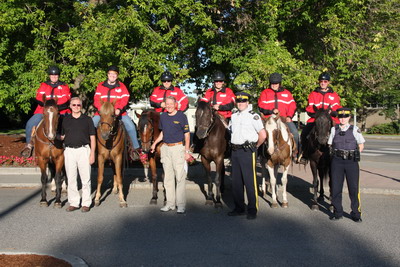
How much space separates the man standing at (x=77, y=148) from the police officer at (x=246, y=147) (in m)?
2.99

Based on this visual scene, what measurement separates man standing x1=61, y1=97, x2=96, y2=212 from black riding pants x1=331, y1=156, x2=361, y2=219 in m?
4.92

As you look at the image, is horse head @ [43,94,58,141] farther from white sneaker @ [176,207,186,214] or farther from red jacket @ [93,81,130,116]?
white sneaker @ [176,207,186,214]

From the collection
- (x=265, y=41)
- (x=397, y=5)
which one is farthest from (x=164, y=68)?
(x=397, y=5)

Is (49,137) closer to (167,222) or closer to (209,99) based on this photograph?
(167,222)

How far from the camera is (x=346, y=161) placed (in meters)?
7.65

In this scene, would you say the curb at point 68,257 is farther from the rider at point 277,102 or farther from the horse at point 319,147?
the rider at point 277,102

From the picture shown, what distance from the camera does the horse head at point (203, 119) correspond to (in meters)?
8.16

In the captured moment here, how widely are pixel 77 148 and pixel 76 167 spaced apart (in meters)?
0.41

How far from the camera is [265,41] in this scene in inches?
569

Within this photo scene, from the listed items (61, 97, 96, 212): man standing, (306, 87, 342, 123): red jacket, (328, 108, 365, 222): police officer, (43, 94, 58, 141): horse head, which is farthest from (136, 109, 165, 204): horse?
(328, 108, 365, 222): police officer

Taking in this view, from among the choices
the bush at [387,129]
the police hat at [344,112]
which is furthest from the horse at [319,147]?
the bush at [387,129]

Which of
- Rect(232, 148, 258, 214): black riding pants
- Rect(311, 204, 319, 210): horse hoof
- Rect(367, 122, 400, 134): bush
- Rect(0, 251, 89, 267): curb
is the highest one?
Rect(232, 148, 258, 214): black riding pants

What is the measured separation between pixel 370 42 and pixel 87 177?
13002 mm

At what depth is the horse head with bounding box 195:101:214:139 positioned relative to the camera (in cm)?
816
